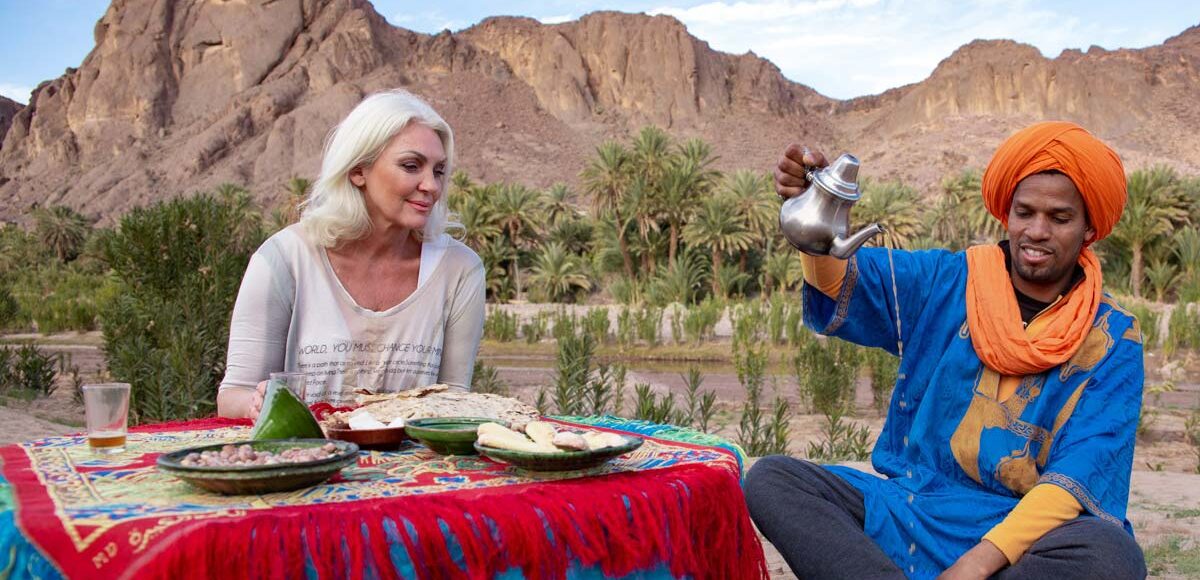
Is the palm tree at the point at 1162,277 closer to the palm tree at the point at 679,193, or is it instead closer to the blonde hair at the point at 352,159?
the palm tree at the point at 679,193

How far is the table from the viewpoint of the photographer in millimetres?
1320

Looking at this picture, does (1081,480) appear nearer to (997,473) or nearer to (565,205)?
(997,473)

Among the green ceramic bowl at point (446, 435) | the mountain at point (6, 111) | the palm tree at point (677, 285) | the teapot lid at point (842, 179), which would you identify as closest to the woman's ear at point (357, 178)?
the green ceramic bowl at point (446, 435)

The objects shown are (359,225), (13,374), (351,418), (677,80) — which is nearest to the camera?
(351,418)

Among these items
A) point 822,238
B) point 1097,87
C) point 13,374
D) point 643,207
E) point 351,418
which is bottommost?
point 13,374

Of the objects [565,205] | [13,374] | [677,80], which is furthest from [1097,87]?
A: [13,374]

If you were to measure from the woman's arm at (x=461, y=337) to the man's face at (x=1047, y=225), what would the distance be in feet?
4.56

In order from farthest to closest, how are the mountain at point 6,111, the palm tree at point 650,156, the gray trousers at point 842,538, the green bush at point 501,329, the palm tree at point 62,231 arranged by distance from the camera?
the mountain at point 6,111, the palm tree at point 62,231, the palm tree at point 650,156, the green bush at point 501,329, the gray trousers at point 842,538

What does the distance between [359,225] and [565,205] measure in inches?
1279

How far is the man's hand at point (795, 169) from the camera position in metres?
2.30

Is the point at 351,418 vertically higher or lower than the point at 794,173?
lower

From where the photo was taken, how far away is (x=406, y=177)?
2.64m

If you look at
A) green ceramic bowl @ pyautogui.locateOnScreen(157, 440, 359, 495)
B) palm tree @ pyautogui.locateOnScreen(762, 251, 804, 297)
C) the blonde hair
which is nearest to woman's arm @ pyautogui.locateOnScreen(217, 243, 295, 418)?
the blonde hair

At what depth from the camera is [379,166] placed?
2.67 m
